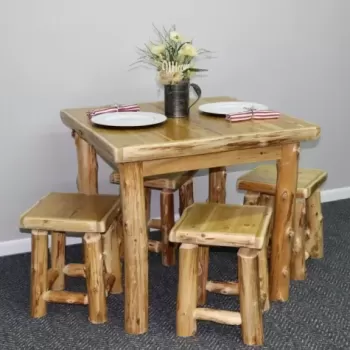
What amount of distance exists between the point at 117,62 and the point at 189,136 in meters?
1.00

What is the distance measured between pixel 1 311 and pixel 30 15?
1.37 metres

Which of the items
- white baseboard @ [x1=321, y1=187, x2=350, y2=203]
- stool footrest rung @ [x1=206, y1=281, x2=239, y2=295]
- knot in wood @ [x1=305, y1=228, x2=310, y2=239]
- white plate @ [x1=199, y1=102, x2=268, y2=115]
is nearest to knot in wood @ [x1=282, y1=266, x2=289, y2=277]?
stool footrest rung @ [x1=206, y1=281, x2=239, y2=295]

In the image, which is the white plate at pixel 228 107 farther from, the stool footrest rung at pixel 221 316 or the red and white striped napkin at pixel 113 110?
the stool footrest rung at pixel 221 316

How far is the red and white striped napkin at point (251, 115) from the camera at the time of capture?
2314mm

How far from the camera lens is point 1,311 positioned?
7.95 feet

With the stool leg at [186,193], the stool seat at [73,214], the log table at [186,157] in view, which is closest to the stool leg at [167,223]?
the stool leg at [186,193]

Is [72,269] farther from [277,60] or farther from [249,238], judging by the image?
[277,60]

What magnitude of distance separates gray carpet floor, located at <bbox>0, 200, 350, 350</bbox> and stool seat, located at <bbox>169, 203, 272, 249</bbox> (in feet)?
1.35

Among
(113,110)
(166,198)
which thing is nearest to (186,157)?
(113,110)

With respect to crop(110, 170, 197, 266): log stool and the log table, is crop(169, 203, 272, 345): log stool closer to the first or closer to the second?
the log table

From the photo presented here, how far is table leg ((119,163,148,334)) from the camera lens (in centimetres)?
204

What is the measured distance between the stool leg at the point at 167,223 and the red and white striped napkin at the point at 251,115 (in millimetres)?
559

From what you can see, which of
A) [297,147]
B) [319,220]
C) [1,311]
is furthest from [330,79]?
[1,311]

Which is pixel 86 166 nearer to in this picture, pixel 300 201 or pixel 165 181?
pixel 165 181
